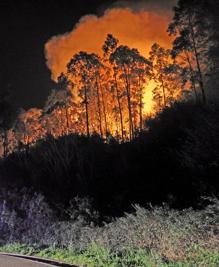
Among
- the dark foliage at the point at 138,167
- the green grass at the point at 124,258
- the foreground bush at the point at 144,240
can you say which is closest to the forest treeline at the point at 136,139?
the dark foliage at the point at 138,167

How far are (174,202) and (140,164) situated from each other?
7753 mm

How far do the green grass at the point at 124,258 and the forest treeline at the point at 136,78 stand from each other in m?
26.2

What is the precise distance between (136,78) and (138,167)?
102 ft

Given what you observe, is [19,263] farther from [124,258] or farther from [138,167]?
[138,167]

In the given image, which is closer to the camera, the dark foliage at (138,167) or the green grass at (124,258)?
the green grass at (124,258)

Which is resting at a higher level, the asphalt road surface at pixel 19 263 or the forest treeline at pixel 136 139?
the forest treeline at pixel 136 139

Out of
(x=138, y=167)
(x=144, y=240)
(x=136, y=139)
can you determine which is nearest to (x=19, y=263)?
(x=144, y=240)

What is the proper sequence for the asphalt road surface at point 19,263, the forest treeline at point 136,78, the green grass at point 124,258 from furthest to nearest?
the forest treeline at point 136,78
the asphalt road surface at point 19,263
the green grass at point 124,258

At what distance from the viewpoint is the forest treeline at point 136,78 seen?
140 feet

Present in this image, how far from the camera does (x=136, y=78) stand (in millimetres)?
58469

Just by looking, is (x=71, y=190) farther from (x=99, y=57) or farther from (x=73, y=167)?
(x=99, y=57)

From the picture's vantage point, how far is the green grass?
34.0ft

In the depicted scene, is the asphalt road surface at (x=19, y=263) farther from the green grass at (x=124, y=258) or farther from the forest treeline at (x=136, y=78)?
the forest treeline at (x=136, y=78)

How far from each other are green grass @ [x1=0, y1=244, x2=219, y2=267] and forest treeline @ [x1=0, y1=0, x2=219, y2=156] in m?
26.2
